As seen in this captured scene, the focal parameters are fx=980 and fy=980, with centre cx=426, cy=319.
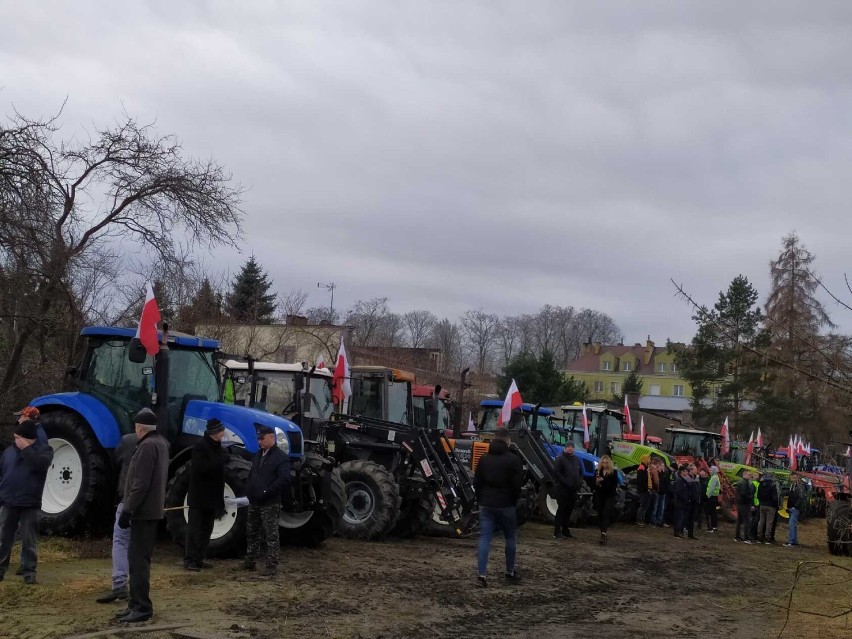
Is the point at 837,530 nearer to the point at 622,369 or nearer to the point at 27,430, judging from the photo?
the point at 27,430

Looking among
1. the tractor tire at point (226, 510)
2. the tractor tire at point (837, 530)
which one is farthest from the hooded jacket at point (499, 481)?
the tractor tire at point (837, 530)

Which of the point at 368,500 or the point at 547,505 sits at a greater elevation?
the point at 368,500

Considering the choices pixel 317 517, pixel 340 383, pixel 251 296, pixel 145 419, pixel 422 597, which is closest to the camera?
pixel 145 419

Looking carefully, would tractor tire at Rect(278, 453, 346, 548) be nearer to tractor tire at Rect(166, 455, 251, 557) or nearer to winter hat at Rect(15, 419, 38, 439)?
tractor tire at Rect(166, 455, 251, 557)

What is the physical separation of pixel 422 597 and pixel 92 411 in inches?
185

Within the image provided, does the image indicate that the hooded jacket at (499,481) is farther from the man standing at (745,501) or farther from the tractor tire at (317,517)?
the man standing at (745,501)

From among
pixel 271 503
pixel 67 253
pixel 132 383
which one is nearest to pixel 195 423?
pixel 132 383

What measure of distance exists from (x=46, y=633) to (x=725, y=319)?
215 inches

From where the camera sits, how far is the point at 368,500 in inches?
562

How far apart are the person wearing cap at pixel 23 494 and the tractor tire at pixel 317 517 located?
11.5 ft

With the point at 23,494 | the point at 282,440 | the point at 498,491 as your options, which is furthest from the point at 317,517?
the point at 23,494

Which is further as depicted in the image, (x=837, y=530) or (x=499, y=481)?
(x=837, y=530)

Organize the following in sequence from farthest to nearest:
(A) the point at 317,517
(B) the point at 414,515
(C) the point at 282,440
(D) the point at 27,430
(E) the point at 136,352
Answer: (B) the point at 414,515 < (A) the point at 317,517 < (C) the point at 282,440 < (E) the point at 136,352 < (D) the point at 27,430

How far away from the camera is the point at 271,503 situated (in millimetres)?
10648
